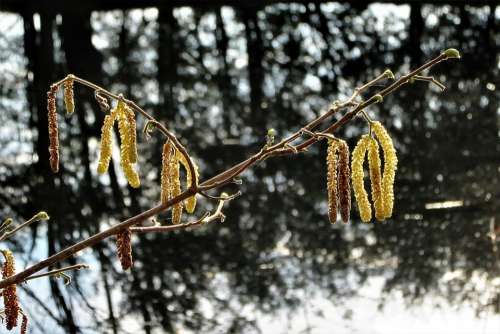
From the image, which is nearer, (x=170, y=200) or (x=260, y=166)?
(x=170, y=200)

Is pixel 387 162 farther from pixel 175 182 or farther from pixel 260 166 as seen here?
pixel 260 166

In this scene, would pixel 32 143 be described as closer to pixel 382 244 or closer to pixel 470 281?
pixel 382 244

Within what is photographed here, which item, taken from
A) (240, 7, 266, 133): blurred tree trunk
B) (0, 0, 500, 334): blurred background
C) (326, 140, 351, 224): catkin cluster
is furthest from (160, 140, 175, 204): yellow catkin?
(240, 7, 266, 133): blurred tree trunk

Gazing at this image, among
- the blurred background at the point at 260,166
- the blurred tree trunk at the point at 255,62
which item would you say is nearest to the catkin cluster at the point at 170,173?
the blurred background at the point at 260,166

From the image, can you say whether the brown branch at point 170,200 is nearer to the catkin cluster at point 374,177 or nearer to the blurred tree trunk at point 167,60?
the catkin cluster at point 374,177

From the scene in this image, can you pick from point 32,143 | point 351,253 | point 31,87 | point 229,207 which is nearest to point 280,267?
point 351,253

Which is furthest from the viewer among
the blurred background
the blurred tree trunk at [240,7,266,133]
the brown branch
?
the blurred tree trunk at [240,7,266,133]

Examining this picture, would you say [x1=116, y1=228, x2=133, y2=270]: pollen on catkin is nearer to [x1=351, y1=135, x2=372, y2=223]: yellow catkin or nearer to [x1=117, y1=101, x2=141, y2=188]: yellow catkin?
[x1=117, y1=101, x2=141, y2=188]: yellow catkin

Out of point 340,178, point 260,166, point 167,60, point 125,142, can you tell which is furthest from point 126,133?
point 167,60
